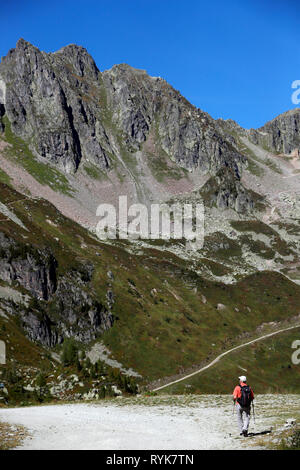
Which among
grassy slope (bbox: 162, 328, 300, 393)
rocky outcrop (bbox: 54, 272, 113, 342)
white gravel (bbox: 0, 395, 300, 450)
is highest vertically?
rocky outcrop (bbox: 54, 272, 113, 342)

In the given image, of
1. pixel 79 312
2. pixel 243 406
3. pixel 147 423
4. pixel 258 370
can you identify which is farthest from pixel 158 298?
pixel 243 406

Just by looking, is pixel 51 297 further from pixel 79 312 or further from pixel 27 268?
pixel 27 268

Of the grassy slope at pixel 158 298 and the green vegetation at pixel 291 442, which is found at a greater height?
the grassy slope at pixel 158 298

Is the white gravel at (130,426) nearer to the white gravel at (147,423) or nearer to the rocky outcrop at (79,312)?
the white gravel at (147,423)

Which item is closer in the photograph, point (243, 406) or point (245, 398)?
point (243, 406)

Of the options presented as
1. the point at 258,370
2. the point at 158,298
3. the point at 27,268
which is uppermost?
the point at 27,268

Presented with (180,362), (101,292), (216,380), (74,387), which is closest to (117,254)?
(101,292)

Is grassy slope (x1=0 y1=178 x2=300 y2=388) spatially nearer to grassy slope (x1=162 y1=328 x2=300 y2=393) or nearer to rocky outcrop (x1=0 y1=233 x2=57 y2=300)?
rocky outcrop (x1=0 y1=233 x2=57 y2=300)

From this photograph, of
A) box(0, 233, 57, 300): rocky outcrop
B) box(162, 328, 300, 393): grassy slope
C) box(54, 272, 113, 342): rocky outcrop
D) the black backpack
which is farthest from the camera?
box(54, 272, 113, 342): rocky outcrop

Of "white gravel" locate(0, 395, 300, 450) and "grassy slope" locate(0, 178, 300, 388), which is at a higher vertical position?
"grassy slope" locate(0, 178, 300, 388)

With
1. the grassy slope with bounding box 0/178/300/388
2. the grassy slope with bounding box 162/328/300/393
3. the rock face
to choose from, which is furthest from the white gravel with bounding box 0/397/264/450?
the rock face

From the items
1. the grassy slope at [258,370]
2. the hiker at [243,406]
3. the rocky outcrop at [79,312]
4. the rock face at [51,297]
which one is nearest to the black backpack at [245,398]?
the hiker at [243,406]

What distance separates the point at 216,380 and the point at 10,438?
89.4 meters

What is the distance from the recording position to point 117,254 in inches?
6585
